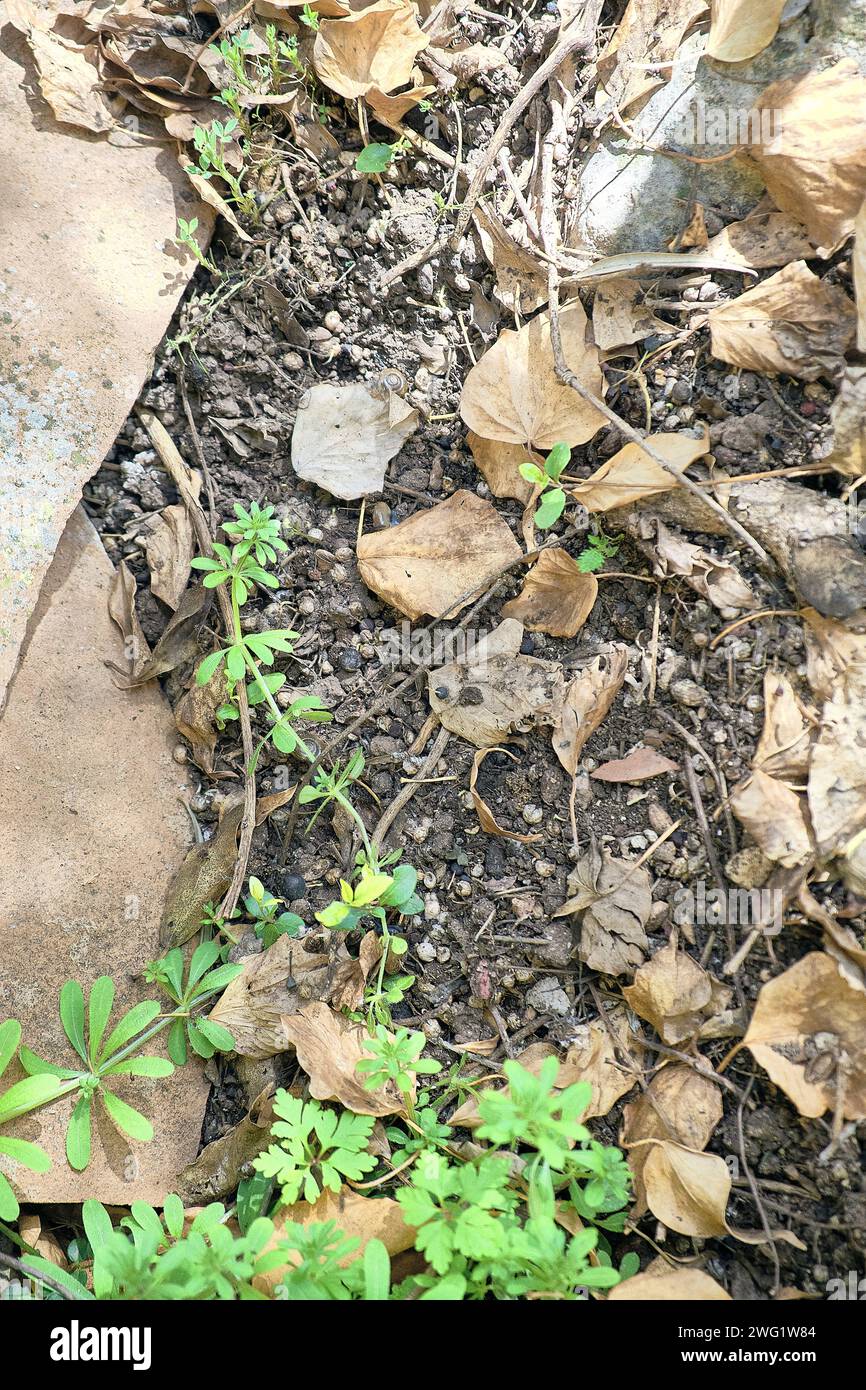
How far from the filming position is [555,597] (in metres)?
2.07

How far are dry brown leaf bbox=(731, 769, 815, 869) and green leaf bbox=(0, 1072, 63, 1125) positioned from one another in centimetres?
155

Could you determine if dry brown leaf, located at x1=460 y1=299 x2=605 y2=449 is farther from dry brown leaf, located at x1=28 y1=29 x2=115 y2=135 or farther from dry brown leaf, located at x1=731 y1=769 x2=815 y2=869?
dry brown leaf, located at x1=28 y1=29 x2=115 y2=135

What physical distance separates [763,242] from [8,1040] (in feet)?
7.75

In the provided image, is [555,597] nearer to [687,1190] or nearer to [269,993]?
[269,993]

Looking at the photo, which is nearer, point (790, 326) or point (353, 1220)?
point (353, 1220)

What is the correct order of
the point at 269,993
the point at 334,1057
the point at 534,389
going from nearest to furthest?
the point at 334,1057 < the point at 269,993 < the point at 534,389

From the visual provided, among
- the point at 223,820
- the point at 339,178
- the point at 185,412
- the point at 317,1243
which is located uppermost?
the point at 339,178

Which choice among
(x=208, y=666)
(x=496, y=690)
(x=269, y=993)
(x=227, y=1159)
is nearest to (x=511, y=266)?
(x=496, y=690)

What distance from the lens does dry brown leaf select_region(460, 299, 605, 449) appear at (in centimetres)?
205

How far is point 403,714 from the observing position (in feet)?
6.91

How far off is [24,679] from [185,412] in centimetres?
78
